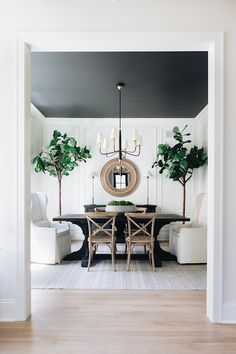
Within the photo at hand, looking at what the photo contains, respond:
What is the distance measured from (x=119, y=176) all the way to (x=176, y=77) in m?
2.85

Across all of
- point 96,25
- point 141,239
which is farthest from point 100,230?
point 96,25

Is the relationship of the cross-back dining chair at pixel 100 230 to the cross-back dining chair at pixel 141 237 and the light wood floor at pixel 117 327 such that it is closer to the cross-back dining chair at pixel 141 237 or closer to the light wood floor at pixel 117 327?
the cross-back dining chair at pixel 141 237

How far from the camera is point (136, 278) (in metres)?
3.78

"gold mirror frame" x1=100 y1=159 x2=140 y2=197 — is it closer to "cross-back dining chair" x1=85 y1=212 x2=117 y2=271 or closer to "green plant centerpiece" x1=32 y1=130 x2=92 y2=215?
"green plant centerpiece" x1=32 y1=130 x2=92 y2=215

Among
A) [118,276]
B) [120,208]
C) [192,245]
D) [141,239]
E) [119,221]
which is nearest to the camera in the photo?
[118,276]

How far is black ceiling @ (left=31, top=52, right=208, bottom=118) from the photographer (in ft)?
12.6

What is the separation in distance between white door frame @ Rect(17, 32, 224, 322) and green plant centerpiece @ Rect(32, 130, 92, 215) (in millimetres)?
3301
